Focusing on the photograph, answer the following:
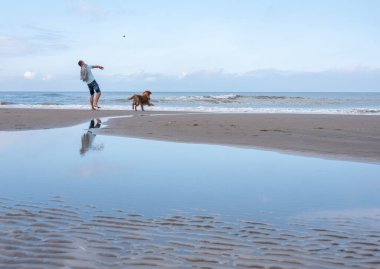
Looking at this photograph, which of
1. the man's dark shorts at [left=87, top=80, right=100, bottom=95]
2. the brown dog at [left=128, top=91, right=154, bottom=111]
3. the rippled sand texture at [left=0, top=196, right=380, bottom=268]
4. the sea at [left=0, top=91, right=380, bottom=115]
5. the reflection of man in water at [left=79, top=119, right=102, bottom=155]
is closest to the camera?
the rippled sand texture at [left=0, top=196, right=380, bottom=268]

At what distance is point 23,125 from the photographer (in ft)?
36.1

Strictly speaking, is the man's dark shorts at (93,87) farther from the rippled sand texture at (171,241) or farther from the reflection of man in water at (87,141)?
the rippled sand texture at (171,241)

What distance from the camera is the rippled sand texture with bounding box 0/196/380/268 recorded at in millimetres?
2383

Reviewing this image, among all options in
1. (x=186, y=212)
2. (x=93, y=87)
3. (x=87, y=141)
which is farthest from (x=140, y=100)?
(x=186, y=212)

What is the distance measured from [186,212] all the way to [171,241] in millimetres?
653

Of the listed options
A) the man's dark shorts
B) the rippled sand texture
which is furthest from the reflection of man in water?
the man's dark shorts

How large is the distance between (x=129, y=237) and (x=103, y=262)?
42cm

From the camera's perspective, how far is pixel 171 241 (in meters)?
2.71

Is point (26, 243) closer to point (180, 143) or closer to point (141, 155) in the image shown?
point (141, 155)

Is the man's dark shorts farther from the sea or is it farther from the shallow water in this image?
the shallow water

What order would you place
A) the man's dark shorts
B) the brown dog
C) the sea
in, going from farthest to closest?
the sea, the brown dog, the man's dark shorts

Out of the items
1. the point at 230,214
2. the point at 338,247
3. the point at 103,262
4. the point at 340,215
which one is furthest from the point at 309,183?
the point at 103,262

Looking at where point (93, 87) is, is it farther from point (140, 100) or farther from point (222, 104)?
point (222, 104)

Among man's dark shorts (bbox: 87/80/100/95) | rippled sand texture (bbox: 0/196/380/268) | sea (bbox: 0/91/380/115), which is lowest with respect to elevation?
rippled sand texture (bbox: 0/196/380/268)
